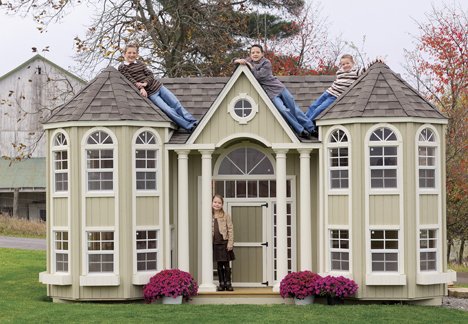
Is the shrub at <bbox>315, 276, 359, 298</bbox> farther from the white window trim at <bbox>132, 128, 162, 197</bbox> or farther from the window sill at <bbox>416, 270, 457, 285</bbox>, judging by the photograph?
the white window trim at <bbox>132, 128, 162, 197</bbox>

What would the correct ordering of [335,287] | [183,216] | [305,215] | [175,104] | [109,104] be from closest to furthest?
[335,287] < [109,104] < [305,215] < [183,216] < [175,104]

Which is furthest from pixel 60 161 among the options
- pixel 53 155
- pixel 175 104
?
pixel 175 104

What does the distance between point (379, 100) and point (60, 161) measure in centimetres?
605

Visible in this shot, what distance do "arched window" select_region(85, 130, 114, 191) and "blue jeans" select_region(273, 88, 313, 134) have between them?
10.8 feet

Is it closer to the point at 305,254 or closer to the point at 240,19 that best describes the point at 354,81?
the point at 305,254

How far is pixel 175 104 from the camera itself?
2139 cm

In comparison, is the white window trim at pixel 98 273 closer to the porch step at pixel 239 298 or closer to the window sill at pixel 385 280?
the porch step at pixel 239 298

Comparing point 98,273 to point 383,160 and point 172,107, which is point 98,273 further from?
point 383,160

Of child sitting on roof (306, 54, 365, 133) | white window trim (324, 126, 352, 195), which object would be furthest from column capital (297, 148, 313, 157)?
child sitting on roof (306, 54, 365, 133)

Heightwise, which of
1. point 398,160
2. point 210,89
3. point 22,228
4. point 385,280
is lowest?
point 385,280

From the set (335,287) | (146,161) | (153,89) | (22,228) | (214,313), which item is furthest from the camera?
(22,228)

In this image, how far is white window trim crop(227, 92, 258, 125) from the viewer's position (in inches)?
817

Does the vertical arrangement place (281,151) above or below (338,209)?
above

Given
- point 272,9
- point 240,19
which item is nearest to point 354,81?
point 240,19
